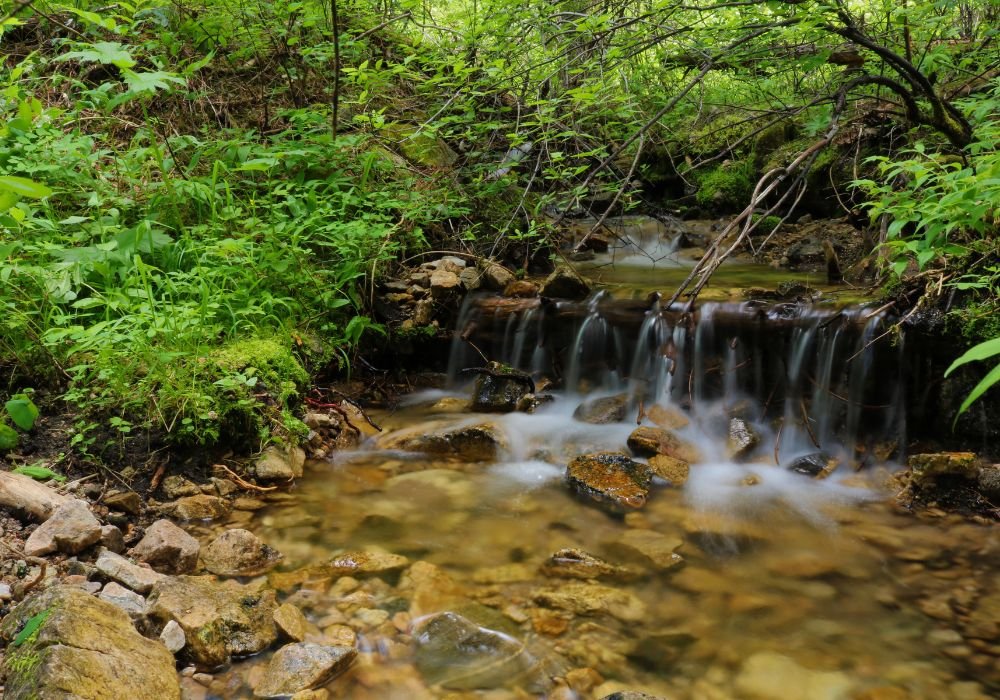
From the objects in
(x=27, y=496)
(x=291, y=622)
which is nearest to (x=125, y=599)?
(x=291, y=622)

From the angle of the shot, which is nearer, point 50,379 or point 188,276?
point 50,379

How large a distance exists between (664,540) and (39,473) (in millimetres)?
2742

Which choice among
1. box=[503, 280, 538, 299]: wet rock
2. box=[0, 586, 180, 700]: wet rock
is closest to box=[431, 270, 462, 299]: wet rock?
box=[503, 280, 538, 299]: wet rock

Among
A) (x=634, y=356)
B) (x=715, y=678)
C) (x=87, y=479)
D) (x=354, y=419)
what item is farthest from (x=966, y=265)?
(x=87, y=479)

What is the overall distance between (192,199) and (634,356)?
331cm

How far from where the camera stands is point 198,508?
2.97m

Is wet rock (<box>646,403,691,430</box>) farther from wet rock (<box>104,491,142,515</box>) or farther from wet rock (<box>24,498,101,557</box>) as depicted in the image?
wet rock (<box>24,498,101,557</box>)

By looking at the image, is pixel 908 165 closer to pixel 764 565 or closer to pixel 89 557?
pixel 764 565

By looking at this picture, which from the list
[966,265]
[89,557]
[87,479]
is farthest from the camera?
[966,265]

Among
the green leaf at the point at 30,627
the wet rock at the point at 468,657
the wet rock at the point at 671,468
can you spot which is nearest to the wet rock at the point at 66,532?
the green leaf at the point at 30,627

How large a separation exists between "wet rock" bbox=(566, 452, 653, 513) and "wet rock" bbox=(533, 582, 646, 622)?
29.1 inches

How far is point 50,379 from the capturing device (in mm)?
3176

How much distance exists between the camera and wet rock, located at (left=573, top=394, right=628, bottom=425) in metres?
4.40

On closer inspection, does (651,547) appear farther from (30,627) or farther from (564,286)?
(564,286)
